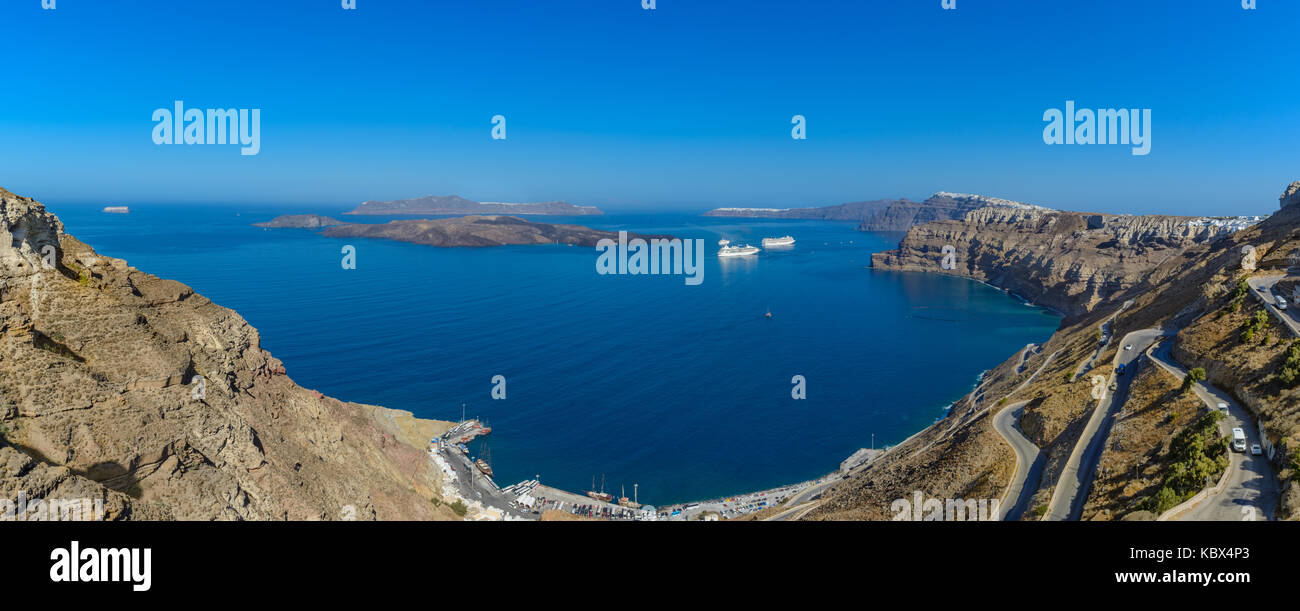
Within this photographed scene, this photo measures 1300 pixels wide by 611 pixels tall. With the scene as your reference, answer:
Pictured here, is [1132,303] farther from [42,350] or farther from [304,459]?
[42,350]

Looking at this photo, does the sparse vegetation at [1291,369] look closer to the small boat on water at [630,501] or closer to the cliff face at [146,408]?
the small boat on water at [630,501]

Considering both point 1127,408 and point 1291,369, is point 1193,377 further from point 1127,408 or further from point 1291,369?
point 1291,369

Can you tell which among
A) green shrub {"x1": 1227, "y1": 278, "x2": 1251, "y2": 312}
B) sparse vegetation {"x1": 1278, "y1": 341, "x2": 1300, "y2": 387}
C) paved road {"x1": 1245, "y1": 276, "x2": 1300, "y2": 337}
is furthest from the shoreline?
sparse vegetation {"x1": 1278, "y1": 341, "x2": 1300, "y2": 387}

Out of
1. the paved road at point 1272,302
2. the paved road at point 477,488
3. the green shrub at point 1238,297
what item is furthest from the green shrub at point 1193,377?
the paved road at point 477,488

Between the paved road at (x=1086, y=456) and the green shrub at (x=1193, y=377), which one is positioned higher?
the green shrub at (x=1193, y=377)

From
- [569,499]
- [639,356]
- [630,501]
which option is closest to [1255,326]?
[630,501]

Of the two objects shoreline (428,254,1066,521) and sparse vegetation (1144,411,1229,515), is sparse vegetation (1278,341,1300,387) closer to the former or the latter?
sparse vegetation (1144,411,1229,515)
